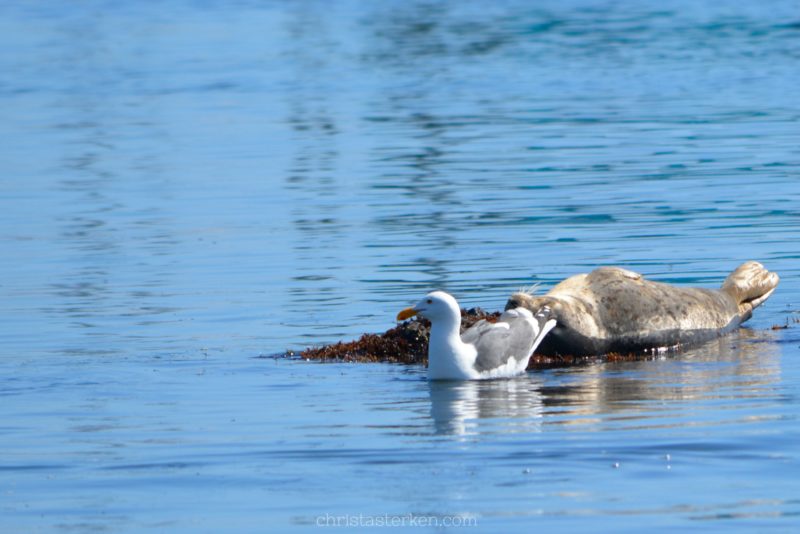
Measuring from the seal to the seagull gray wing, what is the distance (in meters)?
0.40

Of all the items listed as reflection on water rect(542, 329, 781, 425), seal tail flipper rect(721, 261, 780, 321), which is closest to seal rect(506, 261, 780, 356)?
seal tail flipper rect(721, 261, 780, 321)

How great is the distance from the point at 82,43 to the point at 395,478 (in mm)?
50043

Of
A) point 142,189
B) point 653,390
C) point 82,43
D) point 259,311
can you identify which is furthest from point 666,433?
point 82,43

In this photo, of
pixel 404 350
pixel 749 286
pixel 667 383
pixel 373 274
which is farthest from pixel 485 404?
pixel 373 274

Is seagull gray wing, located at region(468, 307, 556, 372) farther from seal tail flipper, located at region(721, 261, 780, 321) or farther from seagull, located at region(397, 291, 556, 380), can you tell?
seal tail flipper, located at region(721, 261, 780, 321)

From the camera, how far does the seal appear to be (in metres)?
14.6

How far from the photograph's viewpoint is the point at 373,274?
62.1 ft

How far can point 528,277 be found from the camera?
59.3 ft

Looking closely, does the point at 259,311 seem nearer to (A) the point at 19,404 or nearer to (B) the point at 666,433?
(A) the point at 19,404

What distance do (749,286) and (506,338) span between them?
353 cm

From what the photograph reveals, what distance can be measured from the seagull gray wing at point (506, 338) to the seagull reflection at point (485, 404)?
0.17m

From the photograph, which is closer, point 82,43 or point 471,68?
point 471,68

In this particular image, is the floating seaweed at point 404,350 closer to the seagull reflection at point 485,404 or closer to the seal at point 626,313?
the seal at point 626,313

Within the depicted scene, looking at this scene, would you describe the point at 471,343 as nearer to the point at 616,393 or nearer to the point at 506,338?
the point at 506,338
